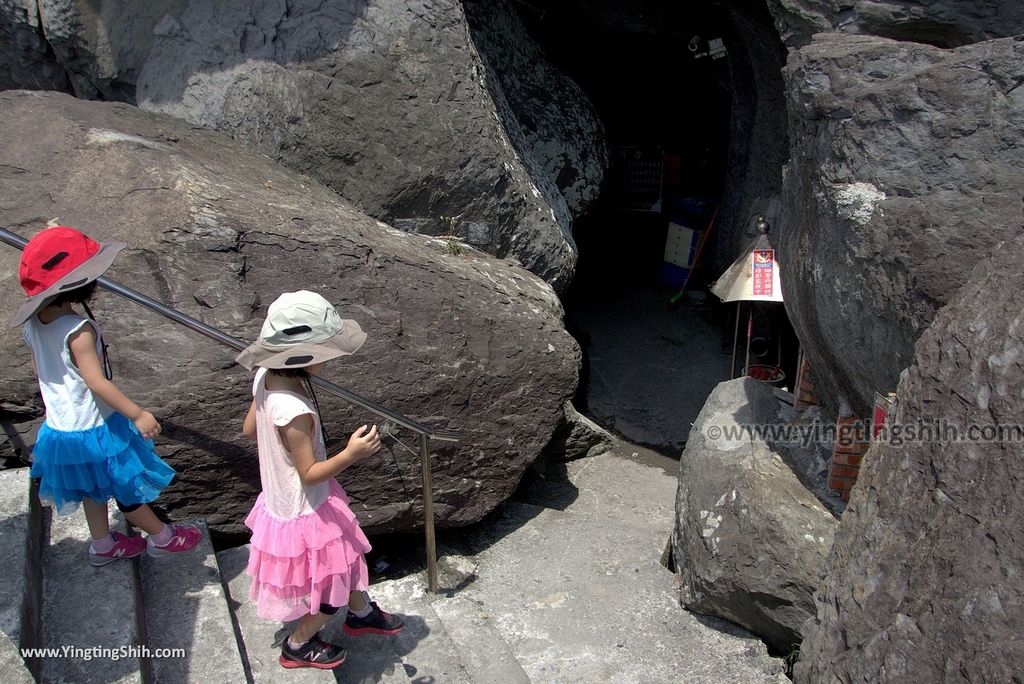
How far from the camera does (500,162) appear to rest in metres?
5.38

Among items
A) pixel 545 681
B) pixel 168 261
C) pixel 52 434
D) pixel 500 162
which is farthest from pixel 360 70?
pixel 545 681

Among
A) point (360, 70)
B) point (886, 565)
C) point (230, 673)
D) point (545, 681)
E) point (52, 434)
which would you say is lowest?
point (545, 681)

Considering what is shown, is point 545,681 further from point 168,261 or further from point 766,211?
point 766,211

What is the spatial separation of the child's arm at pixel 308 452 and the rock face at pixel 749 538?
201 cm

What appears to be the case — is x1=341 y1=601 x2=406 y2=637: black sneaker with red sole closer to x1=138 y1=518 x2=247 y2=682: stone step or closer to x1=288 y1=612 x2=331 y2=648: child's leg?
x1=288 y1=612 x2=331 y2=648: child's leg

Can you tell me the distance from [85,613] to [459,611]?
165 cm

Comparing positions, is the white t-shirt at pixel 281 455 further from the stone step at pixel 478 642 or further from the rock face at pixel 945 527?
the rock face at pixel 945 527

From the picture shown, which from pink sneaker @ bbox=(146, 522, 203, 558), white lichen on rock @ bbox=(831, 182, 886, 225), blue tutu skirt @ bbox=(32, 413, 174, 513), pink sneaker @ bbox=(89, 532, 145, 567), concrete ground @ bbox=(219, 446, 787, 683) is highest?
white lichen on rock @ bbox=(831, 182, 886, 225)

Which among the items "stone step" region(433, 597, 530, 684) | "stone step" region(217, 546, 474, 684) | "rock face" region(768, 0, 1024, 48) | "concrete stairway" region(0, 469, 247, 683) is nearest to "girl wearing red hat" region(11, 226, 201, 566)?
"concrete stairway" region(0, 469, 247, 683)

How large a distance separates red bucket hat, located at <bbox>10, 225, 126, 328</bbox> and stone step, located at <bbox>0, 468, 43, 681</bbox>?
2.20 ft

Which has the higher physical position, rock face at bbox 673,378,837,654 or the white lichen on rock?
the white lichen on rock

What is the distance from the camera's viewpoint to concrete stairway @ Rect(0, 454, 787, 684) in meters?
2.67

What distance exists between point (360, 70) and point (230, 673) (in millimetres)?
3553

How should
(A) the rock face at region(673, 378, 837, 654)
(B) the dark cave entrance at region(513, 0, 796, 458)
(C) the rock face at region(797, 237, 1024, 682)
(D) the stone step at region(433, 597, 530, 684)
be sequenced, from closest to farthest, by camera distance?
(C) the rock face at region(797, 237, 1024, 682)
(D) the stone step at region(433, 597, 530, 684)
(A) the rock face at region(673, 378, 837, 654)
(B) the dark cave entrance at region(513, 0, 796, 458)
